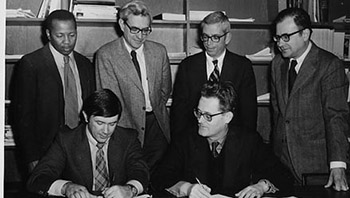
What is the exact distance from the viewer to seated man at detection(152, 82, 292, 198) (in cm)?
256

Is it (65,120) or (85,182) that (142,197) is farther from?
(65,120)

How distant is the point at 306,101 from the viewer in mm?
2896

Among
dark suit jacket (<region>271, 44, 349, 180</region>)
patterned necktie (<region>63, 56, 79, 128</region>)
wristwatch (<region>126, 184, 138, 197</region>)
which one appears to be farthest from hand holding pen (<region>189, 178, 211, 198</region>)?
patterned necktie (<region>63, 56, 79, 128</region>)

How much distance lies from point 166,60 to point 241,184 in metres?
1.14

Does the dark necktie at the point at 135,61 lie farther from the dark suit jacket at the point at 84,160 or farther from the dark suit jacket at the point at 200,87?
the dark suit jacket at the point at 84,160

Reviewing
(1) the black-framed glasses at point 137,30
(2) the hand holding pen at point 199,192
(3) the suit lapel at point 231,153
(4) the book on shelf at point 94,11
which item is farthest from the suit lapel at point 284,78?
(4) the book on shelf at point 94,11

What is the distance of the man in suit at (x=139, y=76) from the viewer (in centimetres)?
319

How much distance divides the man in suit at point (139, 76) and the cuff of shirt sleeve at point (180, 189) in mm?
932

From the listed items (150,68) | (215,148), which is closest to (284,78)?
(215,148)

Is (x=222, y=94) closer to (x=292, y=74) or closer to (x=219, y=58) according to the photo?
(x=292, y=74)

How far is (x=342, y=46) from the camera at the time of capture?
14.3 feet

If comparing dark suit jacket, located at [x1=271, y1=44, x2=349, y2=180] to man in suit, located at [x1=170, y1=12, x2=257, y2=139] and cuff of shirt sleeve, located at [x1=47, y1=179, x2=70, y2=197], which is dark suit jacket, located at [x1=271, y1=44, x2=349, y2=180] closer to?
man in suit, located at [x1=170, y1=12, x2=257, y2=139]

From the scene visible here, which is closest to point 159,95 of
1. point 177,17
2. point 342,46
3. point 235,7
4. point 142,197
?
point 177,17

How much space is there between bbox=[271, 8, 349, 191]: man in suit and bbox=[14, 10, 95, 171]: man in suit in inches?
49.9
